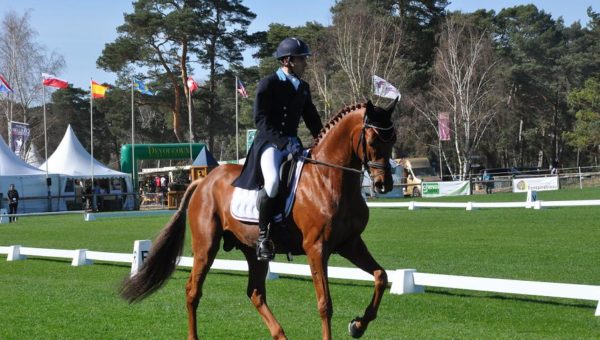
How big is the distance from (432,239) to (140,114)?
7809 centimetres

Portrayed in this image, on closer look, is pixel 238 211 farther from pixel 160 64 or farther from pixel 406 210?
pixel 160 64

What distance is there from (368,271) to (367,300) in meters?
3.91

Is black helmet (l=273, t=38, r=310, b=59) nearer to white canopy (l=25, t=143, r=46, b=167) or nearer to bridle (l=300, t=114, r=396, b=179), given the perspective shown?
bridle (l=300, t=114, r=396, b=179)

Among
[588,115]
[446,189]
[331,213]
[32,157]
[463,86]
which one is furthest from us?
[32,157]

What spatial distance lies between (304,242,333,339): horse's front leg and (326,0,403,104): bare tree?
52790 mm

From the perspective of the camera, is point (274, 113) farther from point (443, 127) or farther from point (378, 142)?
point (443, 127)

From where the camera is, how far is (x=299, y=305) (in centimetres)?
1159

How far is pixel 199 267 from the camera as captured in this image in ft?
29.6

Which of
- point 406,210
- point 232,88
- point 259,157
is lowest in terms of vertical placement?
point 406,210

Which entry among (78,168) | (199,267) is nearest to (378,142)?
(199,267)

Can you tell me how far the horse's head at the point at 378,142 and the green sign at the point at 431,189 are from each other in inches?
1702

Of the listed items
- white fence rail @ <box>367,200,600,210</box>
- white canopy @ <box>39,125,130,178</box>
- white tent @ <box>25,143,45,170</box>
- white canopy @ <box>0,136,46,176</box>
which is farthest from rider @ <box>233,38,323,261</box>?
Result: white tent @ <box>25,143,45,170</box>

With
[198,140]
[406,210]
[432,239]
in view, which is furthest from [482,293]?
[198,140]

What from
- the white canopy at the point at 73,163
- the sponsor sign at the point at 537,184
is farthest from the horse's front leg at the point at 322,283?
the sponsor sign at the point at 537,184
